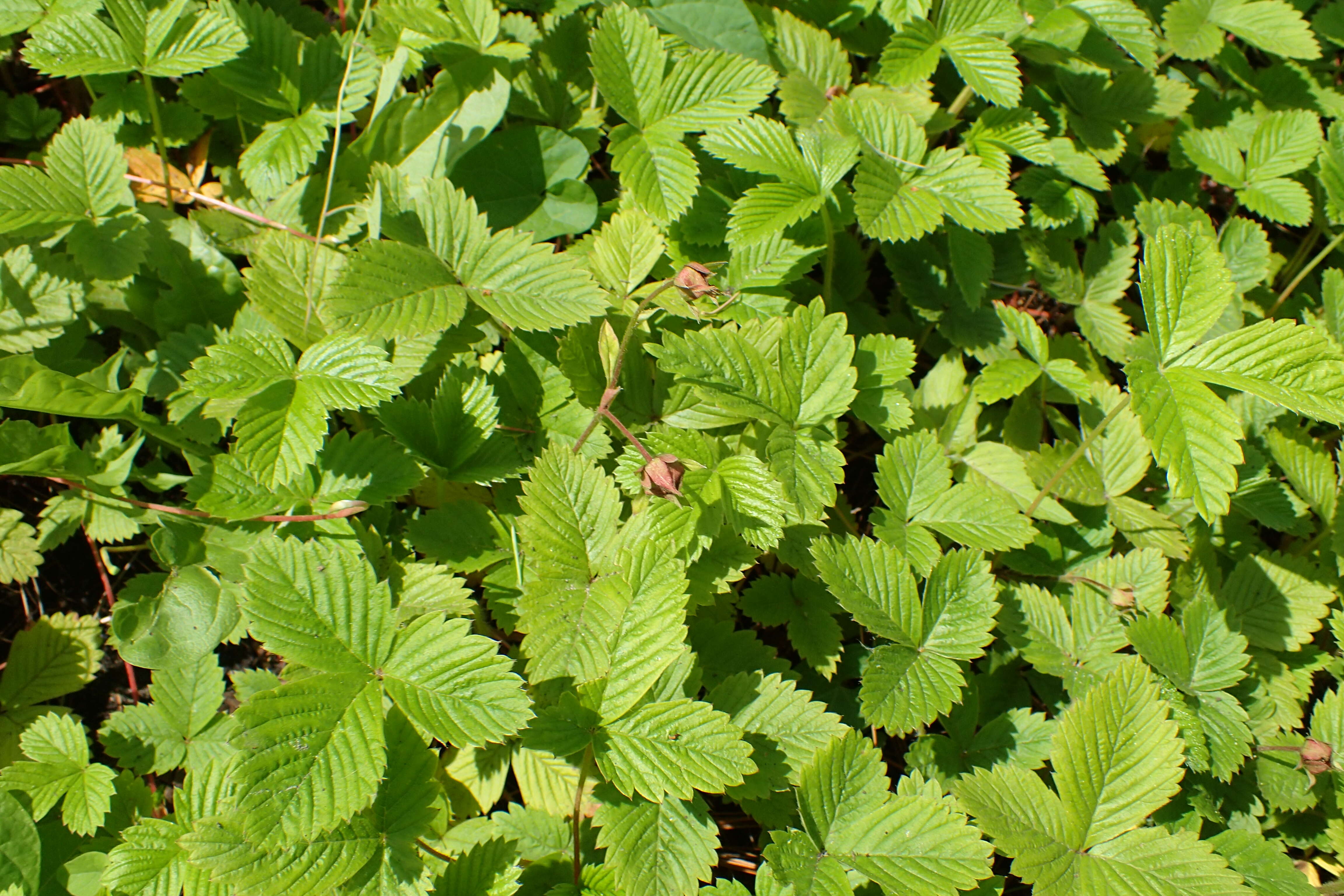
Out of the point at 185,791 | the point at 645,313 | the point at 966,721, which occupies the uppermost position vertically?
the point at 645,313

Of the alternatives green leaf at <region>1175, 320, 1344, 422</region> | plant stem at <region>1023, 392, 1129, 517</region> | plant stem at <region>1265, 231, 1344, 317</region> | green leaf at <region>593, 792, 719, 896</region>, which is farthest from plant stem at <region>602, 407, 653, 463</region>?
plant stem at <region>1265, 231, 1344, 317</region>

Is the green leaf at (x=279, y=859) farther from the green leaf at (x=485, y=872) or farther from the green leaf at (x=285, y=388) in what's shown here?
the green leaf at (x=285, y=388)

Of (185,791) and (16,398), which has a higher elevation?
(16,398)

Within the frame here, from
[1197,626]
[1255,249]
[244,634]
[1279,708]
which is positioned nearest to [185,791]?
[244,634]

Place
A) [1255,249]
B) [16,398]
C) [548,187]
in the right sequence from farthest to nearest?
[1255,249], [548,187], [16,398]

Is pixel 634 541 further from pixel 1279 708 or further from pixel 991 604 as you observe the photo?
pixel 1279 708
